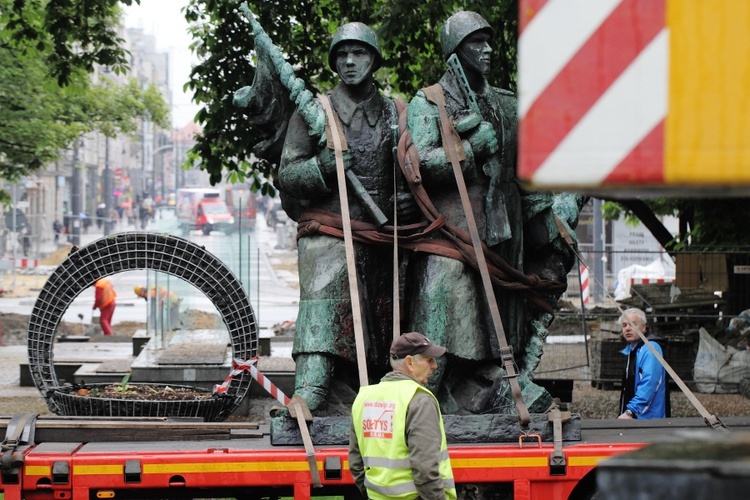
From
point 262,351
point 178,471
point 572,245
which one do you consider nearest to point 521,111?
point 178,471

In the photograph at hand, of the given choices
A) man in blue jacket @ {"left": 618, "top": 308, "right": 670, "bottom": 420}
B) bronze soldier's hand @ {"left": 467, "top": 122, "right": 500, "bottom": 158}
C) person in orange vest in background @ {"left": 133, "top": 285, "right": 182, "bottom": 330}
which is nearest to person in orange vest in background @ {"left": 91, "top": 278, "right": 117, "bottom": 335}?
person in orange vest in background @ {"left": 133, "top": 285, "right": 182, "bottom": 330}

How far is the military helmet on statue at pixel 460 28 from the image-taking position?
814 cm

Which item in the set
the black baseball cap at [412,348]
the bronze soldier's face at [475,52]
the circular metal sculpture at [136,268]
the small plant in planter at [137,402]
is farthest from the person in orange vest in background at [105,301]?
the black baseball cap at [412,348]

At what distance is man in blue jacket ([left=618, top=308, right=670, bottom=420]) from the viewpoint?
904 cm

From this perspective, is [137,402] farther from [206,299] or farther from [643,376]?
[206,299]

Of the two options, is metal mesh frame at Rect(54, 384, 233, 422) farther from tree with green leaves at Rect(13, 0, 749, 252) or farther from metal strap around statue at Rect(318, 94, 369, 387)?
tree with green leaves at Rect(13, 0, 749, 252)

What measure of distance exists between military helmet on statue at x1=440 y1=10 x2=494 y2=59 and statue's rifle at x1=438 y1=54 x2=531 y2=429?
118mm

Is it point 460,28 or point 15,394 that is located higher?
point 460,28

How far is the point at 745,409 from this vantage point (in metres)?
15.2

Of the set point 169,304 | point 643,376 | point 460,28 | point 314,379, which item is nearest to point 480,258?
point 314,379

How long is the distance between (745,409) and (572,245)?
7.27 meters

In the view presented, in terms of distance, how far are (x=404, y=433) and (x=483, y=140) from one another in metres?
3.06

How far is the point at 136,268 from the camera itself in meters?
9.23

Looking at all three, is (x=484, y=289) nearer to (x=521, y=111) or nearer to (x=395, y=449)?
(x=395, y=449)
